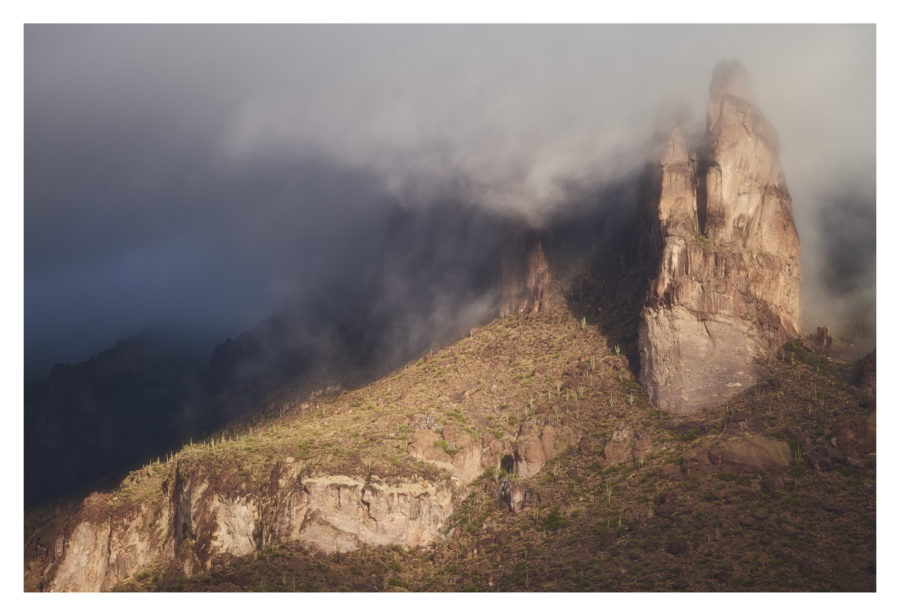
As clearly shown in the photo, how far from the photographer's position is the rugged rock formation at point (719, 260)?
11288cm

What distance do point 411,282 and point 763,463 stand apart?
86571mm

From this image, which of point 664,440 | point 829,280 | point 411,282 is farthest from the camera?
point 411,282

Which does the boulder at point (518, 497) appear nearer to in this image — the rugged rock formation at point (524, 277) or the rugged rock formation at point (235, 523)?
the rugged rock formation at point (235, 523)

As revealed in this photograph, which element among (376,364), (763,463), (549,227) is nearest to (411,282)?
(376,364)

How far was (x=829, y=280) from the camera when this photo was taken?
12631 centimetres

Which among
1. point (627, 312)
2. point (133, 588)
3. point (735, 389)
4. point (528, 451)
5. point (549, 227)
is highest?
point (549, 227)

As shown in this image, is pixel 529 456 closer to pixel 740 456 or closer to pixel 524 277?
pixel 740 456

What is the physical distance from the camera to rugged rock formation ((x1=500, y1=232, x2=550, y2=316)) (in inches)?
5527

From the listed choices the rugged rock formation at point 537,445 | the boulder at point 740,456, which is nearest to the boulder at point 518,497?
the rugged rock formation at point 537,445

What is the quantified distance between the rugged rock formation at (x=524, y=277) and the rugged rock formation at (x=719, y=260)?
17472 millimetres

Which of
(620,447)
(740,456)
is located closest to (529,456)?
(620,447)

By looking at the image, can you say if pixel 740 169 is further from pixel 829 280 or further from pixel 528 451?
pixel 528 451

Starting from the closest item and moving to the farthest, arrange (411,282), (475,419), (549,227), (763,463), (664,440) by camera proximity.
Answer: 1. (763,463)
2. (664,440)
3. (475,419)
4. (549,227)
5. (411,282)

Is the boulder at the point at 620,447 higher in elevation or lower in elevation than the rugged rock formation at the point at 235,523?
higher
